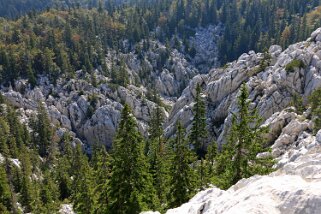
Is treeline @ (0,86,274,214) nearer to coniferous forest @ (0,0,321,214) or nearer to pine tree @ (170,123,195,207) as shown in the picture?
pine tree @ (170,123,195,207)

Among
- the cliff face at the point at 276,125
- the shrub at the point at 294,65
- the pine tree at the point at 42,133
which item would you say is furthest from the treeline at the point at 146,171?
the shrub at the point at 294,65

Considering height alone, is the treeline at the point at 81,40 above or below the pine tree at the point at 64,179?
above

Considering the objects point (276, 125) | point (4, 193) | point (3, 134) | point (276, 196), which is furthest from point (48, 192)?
point (276, 196)

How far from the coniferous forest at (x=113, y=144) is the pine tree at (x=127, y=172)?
0.10m

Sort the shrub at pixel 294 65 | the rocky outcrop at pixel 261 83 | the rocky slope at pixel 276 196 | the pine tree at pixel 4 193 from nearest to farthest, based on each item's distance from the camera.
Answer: the rocky slope at pixel 276 196 < the rocky outcrop at pixel 261 83 < the pine tree at pixel 4 193 < the shrub at pixel 294 65

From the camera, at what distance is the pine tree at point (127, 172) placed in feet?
105

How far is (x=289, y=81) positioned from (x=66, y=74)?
323ft

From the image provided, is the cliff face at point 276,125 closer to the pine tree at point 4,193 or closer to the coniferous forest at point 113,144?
the coniferous forest at point 113,144

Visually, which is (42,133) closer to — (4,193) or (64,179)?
(64,179)

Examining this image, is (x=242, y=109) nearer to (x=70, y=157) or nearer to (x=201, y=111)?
(x=201, y=111)

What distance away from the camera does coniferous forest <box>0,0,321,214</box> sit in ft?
106

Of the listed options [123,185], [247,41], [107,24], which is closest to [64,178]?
[123,185]

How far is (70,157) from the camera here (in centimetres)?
10381

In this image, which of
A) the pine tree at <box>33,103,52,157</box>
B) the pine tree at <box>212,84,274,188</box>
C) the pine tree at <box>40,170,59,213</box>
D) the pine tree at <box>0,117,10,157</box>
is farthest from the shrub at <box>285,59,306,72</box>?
the pine tree at <box>33,103,52,157</box>
